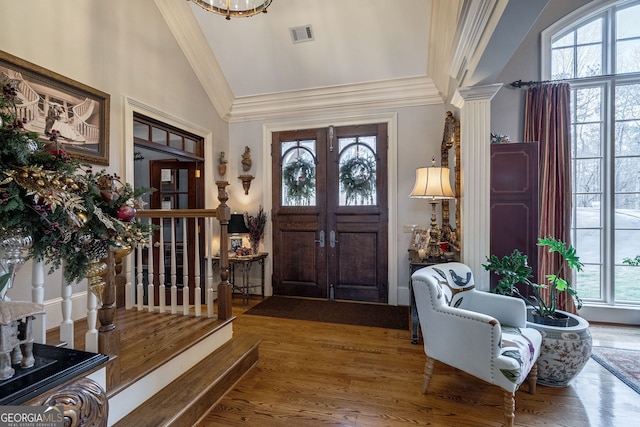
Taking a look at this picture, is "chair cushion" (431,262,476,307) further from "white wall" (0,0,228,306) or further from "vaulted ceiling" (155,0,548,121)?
"white wall" (0,0,228,306)

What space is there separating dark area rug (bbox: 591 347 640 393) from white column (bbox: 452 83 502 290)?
3.41 ft

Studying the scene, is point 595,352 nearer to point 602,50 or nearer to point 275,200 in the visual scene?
point 602,50

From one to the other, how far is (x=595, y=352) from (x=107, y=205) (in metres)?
3.86

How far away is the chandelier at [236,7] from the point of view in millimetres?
2488

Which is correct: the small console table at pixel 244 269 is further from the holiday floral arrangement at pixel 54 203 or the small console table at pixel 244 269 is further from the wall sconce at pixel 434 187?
the holiday floral arrangement at pixel 54 203

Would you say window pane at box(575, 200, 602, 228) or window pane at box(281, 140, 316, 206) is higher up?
window pane at box(281, 140, 316, 206)

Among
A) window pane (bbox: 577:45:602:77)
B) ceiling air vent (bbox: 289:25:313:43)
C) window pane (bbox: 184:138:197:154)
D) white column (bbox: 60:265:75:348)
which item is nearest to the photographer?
white column (bbox: 60:265:75:348)

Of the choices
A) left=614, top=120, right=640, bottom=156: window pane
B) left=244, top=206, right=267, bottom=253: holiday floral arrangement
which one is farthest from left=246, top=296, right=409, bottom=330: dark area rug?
left=614, top=120, right=640, bottom=156: window pane

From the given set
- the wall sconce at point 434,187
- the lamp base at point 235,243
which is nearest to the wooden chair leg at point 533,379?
the wall sconce at point 434,187

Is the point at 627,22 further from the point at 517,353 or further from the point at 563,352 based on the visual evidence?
the point at 517,353

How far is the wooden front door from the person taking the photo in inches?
157

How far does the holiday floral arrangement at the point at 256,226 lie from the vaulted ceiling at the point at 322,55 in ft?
5.03

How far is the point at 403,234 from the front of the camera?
3.89m

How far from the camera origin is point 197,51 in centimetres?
368
